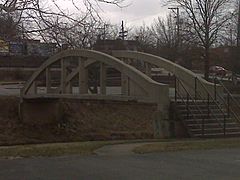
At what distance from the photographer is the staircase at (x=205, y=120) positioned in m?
20.4

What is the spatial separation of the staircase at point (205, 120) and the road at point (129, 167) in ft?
22.9

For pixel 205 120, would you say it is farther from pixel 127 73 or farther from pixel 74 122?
pixel 74 122

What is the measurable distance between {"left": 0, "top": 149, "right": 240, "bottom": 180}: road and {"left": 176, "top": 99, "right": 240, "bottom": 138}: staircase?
6970mm

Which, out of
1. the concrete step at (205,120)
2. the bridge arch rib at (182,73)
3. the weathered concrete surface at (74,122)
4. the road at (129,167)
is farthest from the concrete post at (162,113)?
the weathered concrete surface at (74,122)

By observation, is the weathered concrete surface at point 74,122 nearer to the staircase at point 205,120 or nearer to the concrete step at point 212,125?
the staircase at point 205,120

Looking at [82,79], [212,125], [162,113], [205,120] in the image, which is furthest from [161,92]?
[82,79]

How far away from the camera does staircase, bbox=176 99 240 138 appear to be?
2036 centimetres

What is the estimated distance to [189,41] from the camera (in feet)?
146

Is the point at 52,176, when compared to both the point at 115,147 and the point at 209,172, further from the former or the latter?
the point at 115,147

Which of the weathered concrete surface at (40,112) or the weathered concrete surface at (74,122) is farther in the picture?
the weathered concrete surface at (40,112)

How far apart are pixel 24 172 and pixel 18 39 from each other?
6.16 metres

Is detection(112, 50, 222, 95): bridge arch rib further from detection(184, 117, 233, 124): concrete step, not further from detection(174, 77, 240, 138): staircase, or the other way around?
detection(184, 117, 233, 124): concrete step

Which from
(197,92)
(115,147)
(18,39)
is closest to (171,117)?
(197,92)

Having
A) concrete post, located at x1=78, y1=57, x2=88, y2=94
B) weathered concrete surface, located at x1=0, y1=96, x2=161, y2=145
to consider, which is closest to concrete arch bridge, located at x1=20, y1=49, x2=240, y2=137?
concrete post, located at x1=78, y1=57, x2=88, y2=94
